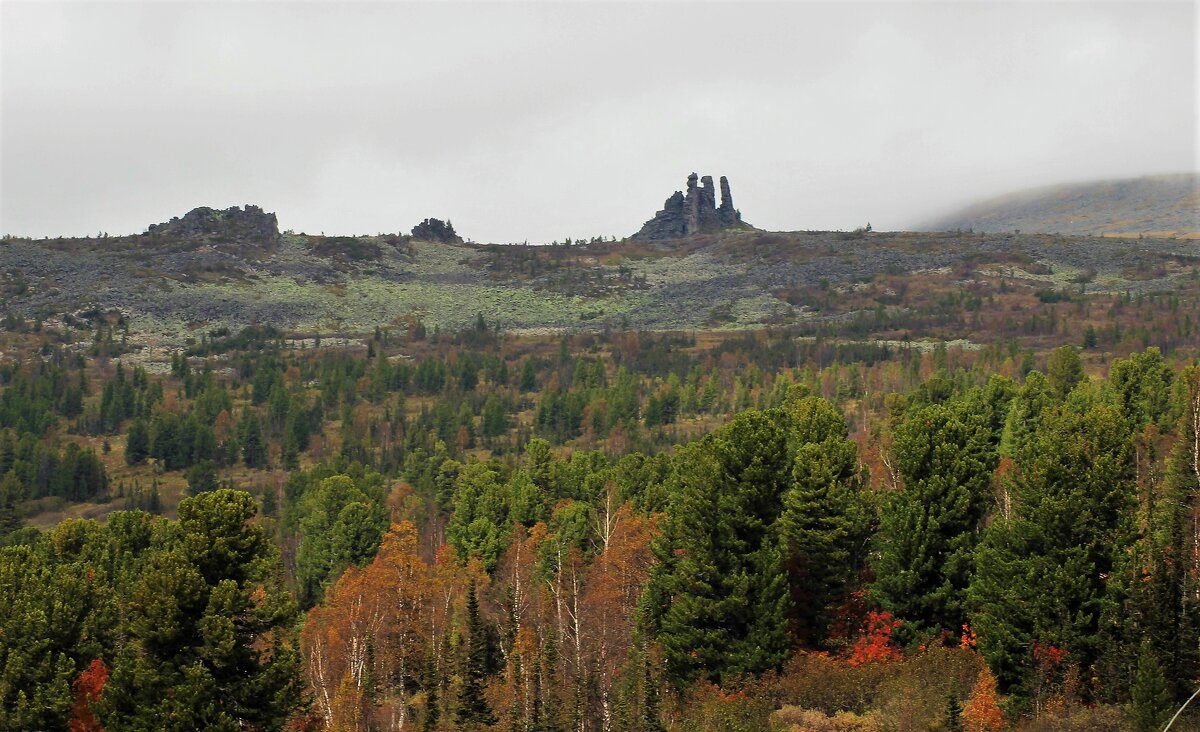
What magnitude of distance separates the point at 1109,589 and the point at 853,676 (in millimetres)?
13234

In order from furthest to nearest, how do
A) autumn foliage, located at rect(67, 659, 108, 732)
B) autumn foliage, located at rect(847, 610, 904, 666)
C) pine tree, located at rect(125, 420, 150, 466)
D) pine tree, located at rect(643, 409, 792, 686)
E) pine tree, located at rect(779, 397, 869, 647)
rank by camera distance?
1. pine tree, located at rect(125, 420, 150, 466)
2. pine tree, located at rect(779, 397, 869, 647)
3. pine tree, located at rect(643, 409, 792, 686)
4. autumn foliage, located at rect(847, 610, 904, 666)
5. autumn foliage, located at rect(67, 659, 108, 732)

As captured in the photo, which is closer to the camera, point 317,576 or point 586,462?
point 317,576

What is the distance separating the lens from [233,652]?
4691 centimetres

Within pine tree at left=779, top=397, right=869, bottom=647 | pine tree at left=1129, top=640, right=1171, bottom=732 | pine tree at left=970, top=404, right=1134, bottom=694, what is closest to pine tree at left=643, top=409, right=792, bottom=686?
pine tree at left=779, top=397, right=869, bottom=647

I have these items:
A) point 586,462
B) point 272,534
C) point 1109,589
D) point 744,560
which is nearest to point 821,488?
point 744,560

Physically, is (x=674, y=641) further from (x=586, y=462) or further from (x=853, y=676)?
(x=586, y=462)

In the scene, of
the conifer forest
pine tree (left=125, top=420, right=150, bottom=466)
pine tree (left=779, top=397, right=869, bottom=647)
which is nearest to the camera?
the conifer forest

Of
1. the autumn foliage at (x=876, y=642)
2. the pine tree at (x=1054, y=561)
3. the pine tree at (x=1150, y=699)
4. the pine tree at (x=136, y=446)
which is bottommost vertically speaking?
the pine tree at (x=136, y=446)

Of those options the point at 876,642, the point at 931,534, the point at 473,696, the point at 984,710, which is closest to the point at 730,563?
the point at 876,642

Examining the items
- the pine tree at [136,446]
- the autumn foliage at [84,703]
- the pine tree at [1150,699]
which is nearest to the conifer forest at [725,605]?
the pine tree at [1150,699]

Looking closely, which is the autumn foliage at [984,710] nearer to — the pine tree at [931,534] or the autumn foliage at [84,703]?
the pine tree at [931,534]

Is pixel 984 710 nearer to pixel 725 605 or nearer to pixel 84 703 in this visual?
pixel 725 605

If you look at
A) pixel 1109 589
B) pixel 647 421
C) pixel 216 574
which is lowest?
pixel 647 421

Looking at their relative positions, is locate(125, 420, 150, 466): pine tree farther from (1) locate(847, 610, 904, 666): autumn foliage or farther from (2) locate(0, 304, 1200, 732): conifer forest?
(1) locate(847, 610, 904, 666): autumn foliage
